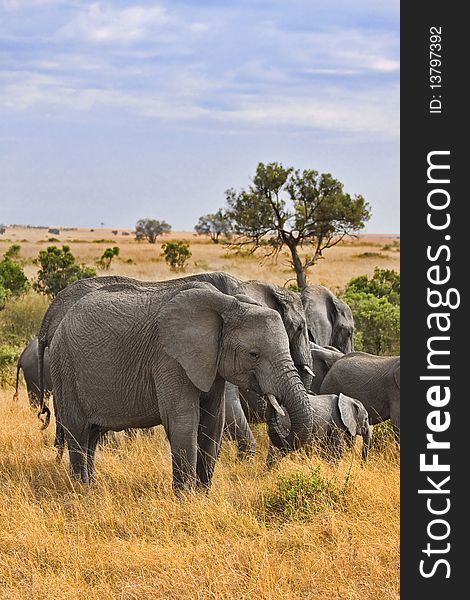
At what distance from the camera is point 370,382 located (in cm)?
1104

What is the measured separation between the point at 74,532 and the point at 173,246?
4141cm

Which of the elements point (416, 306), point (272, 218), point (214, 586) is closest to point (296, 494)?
point (214, 586)

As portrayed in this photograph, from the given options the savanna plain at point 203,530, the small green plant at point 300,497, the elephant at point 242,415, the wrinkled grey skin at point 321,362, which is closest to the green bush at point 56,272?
the wrinkled grey skin at point 321,362

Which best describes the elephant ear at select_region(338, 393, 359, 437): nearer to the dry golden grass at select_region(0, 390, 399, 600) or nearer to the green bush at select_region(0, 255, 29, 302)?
the dry golden grass at select_region(0, 390, 399, 600)

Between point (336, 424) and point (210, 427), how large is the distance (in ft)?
5.52

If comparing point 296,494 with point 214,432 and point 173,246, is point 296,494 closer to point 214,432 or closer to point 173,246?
point 214,432

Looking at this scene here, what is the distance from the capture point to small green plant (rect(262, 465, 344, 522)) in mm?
7887

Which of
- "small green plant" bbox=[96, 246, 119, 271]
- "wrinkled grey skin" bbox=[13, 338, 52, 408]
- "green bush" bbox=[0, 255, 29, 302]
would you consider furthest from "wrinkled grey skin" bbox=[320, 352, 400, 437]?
"small green plant" bbox=[96, 246, 119, 271]

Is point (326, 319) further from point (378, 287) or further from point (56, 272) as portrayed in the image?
point (56, 272)

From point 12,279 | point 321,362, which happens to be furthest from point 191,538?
point 12,279

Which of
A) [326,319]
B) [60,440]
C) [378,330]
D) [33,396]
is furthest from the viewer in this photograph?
[378,330]

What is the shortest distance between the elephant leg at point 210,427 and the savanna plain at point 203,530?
0.24m

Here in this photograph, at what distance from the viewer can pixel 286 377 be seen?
7887mm

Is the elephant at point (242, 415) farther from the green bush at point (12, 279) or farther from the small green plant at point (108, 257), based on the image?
the small green plant at point (108, 257)
